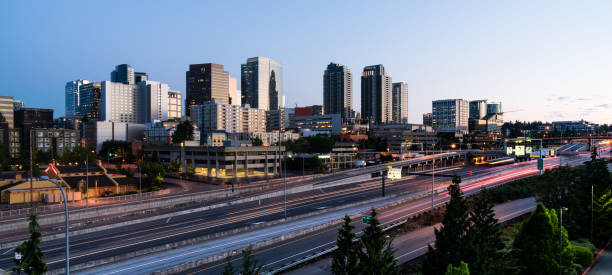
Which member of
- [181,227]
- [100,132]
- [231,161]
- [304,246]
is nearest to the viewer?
[304,246]

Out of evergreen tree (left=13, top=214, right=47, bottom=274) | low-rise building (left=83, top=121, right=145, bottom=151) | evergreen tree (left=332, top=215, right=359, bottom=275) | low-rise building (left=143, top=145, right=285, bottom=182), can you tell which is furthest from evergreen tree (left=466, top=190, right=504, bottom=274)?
low-rise building (left=83, top=121, right=145, bottom=151)

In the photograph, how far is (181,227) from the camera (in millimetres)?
44125

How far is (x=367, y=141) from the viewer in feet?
609

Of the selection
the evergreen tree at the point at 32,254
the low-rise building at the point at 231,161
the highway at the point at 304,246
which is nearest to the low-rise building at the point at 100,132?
the low-rise building at the point at 231,161

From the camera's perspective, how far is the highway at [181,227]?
1318 inches

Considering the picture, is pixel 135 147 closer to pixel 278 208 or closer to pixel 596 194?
pixel 278 208

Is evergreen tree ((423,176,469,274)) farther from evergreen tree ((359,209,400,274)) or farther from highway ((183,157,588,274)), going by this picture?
highway ((183,157,588,274))

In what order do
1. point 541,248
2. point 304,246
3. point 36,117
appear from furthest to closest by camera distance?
point 36,117, point 304,246, point 541,248

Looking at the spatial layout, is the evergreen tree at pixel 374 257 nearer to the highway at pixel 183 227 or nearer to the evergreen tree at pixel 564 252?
the evergreen tree at pixel 564 252

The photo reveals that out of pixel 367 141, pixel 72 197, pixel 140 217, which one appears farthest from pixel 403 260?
pixel 367 141

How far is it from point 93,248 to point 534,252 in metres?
37.9

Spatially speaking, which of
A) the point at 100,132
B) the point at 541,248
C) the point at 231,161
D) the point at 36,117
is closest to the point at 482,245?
the point at 541,248

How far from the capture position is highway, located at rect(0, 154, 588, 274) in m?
33.5

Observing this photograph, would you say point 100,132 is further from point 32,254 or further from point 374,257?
point 374,257
